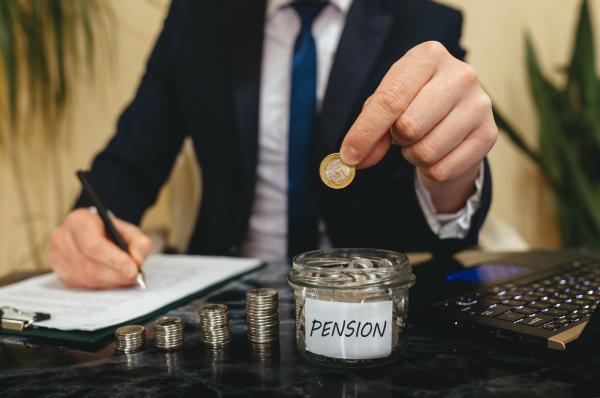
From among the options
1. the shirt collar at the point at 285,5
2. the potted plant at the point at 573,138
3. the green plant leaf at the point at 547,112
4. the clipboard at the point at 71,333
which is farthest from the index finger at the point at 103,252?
the green plant leaf at the point at 547,112

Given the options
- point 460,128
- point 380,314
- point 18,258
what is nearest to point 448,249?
point 460,128

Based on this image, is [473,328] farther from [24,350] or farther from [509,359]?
[24,350]

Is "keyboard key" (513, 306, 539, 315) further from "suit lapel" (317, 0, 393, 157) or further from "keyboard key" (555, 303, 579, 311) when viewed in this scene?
"suit lapel" (317, 0, 393, 157)

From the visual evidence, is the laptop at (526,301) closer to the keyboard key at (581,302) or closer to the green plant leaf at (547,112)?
the keyboard key at (581,302)

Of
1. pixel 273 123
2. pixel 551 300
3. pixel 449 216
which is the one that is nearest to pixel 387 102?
pixel 551 300

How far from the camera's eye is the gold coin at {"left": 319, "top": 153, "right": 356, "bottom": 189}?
0.53m

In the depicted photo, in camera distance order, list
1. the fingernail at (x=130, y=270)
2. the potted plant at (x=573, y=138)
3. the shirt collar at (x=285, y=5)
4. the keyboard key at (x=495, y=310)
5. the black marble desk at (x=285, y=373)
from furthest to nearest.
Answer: the potted plant at (x=573, y=138)
the shirt collar at (x=285, y=5)
the fingernail at (x=130, y=270)
the keyboard key at (x=495, y=310)
the black marble desk at (x=285, y=373)

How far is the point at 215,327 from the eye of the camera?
52cm

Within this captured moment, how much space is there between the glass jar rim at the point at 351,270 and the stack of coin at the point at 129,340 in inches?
6.8

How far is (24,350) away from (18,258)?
4.44 feet

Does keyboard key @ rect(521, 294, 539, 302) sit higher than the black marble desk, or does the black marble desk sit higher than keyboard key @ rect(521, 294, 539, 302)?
keyboard key @ rect(521, 294, 539, 302)

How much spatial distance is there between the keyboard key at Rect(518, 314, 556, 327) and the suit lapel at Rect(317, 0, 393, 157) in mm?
605

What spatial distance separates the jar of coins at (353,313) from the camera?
1.42ft

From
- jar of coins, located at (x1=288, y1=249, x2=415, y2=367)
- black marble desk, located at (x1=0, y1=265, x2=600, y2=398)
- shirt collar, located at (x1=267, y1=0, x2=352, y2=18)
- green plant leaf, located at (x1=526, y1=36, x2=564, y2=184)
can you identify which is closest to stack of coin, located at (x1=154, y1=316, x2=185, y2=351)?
black marble desk, located at (x1=0, y1=265, x2=600, y2=398)
